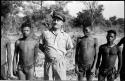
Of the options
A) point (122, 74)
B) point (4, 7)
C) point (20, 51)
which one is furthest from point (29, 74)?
point (4, 7)

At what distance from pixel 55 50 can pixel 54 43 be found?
4.6 inches

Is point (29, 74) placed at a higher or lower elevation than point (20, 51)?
lower

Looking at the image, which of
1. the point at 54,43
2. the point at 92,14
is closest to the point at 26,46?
the point at 54,43

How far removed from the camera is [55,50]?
3.22 metres

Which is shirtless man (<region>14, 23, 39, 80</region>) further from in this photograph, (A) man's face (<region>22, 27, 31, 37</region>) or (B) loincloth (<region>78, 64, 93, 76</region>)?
(B) loincloth (<region>78, 64, 93, 76</region>)

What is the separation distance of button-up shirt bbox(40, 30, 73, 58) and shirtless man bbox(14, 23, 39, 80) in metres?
0.23

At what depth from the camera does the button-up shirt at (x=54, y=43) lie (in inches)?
127

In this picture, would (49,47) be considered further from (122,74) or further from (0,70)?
(122,74)

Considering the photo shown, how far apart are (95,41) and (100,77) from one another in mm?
670

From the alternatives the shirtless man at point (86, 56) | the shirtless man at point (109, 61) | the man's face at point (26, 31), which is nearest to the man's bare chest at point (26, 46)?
the man's face at point (26, 31)

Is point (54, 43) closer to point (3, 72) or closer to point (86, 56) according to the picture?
point (86, 56)

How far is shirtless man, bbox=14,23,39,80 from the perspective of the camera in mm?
3365

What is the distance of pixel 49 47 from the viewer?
323 centimetres

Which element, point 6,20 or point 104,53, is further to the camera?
point 6,20
